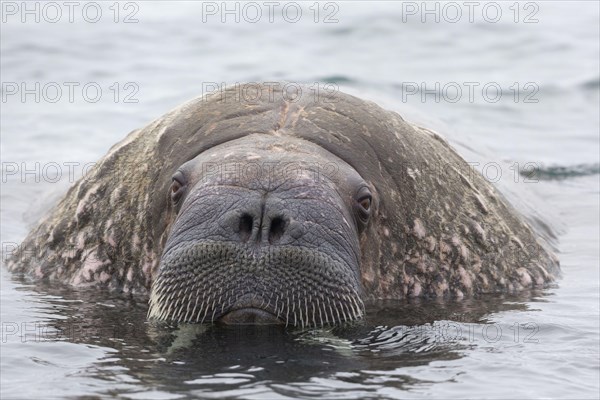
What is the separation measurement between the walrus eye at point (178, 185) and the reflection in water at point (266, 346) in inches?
37.5

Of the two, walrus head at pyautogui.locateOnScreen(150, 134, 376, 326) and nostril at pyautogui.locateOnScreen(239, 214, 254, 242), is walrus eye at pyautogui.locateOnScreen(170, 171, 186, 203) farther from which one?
nostril at pyautogui.locateOnScreen(239, 214, 254, 242)

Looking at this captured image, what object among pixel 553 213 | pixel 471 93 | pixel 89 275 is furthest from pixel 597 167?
pixel 89 275

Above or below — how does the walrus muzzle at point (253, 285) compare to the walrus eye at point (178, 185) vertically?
below

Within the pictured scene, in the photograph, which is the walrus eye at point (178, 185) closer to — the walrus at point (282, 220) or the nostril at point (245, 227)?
the walrus at point (282, 220)

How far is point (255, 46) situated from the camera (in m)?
27.8

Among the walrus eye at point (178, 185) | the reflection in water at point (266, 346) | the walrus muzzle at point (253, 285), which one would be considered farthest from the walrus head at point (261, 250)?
the walrus eye at point (178, 185)

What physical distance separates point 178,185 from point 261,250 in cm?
119

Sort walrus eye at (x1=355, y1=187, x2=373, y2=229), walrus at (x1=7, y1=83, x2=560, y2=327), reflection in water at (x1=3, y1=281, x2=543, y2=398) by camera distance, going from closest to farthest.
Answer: reflection in water at (x1=3, y1=281, x2=543, y2=398)
walrus at (x1=7, y1=83, x2=560, y2=327)
walrus eye at (x1=355, y1=187, x2=373, y2=229)

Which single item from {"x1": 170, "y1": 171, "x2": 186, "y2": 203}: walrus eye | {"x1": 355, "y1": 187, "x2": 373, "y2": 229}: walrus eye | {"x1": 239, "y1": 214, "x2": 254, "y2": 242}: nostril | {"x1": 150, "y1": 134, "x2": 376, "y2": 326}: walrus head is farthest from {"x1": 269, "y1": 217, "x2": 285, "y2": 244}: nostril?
{"x1": 170, "y1": 171, "x2": 186, "y2": 203}: walrus eye

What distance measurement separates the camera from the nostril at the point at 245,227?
875 centimetres

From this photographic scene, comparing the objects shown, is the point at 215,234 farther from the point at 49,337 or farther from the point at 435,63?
the point at 435,63

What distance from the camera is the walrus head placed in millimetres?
8688

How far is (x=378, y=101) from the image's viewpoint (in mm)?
13531

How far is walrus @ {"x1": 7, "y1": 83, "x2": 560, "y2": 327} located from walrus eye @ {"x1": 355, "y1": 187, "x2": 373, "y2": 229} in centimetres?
2
